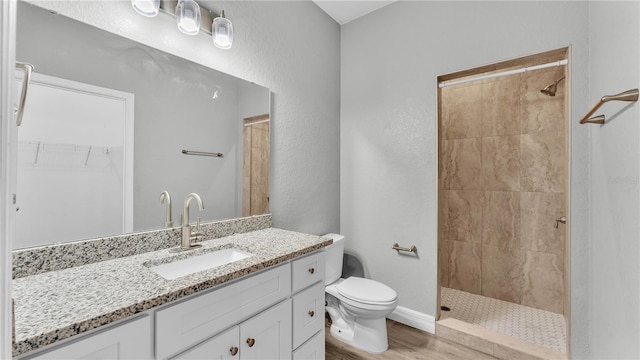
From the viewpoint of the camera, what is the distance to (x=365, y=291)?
75.1 inches

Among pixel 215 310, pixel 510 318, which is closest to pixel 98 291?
pixel 215 310

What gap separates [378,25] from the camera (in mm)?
2330

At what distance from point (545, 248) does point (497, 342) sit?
3.66 ft

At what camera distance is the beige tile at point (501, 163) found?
99.3 inches

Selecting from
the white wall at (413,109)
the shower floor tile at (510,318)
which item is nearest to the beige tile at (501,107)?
the white wall at (413,109)

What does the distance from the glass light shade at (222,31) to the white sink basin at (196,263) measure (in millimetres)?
1156

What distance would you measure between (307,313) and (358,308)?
57 centimetres

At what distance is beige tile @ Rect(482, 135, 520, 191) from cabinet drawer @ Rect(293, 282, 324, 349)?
2122mm

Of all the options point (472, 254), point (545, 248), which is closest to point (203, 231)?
point (472, 254)

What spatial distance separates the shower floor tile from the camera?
1940 mm

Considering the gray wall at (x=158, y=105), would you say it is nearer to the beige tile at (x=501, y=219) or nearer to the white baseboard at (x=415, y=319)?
the white baseboard at (x=415, y=319)

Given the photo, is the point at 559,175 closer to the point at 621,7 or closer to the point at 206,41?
the point at 621,7

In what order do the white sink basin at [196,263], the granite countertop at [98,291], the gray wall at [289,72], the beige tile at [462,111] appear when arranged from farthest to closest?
the beige tile at [462,111], the gray wall at [289,72], the white sink basin at [196,263], the granite countertop at [98,291]

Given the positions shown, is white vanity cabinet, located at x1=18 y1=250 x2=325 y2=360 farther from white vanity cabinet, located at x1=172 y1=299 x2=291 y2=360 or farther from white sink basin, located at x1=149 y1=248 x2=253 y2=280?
white sink basin, located at x1=149 y1=248 x2=253 y2=280
